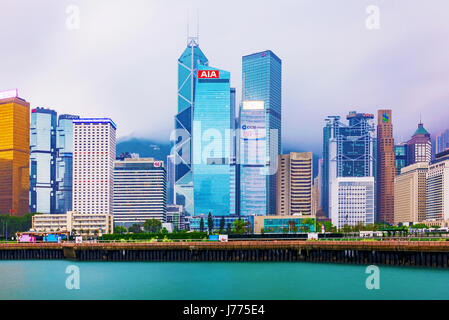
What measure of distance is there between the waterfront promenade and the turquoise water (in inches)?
175

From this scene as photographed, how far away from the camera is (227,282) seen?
7369cm

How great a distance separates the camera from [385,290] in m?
64.0

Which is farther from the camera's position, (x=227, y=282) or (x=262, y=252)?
(x=262, y=252)

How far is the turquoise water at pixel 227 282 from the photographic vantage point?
63.7 meters

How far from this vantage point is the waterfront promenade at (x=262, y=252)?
8575cm

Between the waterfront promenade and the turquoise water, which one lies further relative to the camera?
the waterfront promenade

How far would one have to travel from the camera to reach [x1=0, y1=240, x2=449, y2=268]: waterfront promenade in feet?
281

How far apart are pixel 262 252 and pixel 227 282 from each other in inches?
1232

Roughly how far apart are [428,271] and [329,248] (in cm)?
2214

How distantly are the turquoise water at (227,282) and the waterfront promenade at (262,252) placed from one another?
4.44 metres

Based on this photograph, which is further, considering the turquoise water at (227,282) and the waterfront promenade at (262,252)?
the waterfront promenade at (262,252)
